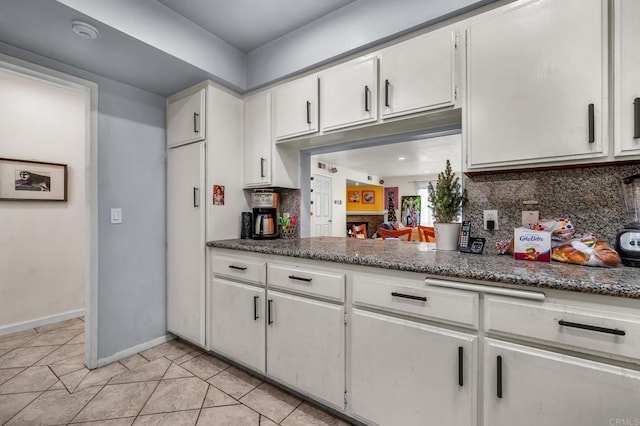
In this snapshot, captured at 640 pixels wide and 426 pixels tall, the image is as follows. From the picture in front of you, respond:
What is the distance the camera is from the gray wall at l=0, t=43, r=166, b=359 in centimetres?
218

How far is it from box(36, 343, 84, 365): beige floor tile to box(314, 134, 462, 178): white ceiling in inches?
110

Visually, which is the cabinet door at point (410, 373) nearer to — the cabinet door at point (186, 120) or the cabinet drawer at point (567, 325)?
the cabinet drawer at point (567, 325)

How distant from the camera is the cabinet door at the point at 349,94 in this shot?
5.88 feet

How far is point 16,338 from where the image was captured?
260cm

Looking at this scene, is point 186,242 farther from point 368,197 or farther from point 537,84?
point 368,197

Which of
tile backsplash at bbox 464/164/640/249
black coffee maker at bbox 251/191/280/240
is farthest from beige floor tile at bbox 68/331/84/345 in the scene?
tile backsplash at bbox 464/164/640/249

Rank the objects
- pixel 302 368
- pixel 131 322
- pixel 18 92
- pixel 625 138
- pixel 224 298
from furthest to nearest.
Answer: pixel 18 92 < pixel 131 322 < pixel 224 298 < pixel 302 368 < pixel 625 138

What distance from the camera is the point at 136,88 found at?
237cm

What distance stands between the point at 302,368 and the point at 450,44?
198cm

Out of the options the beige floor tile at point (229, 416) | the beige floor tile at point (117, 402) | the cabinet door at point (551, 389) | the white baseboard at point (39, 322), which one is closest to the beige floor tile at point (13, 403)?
the beige floor tile at point (117, 402)

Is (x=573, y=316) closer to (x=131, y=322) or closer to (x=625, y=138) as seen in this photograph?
(x=625, y=138)

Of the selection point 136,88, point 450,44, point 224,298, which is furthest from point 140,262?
point 450,44

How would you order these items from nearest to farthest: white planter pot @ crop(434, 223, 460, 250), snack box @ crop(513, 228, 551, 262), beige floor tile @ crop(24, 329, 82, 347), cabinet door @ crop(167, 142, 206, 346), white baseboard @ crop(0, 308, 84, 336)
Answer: snack box @ crop(513, 228, 551, 262), white planter pot @ crop(434, 223, 460, 250), cabinet door @ crop(167, 142, 206, 346), beige floor tile @ crop(24, 329, 82, 347), white baseboard @ crop(0, 308, 84, 336)

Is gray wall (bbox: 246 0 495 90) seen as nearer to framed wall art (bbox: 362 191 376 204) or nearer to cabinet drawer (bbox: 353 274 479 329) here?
cabinet drawer (bbox: 353 274 479 329)
